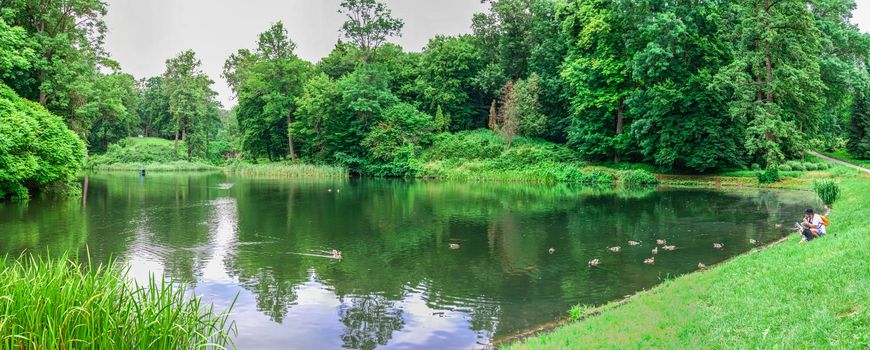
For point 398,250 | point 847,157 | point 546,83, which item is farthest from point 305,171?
point 847,157

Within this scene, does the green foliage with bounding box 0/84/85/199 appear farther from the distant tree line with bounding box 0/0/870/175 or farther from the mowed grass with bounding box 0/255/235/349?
the mowed grass with bounding box 0/255/235/349

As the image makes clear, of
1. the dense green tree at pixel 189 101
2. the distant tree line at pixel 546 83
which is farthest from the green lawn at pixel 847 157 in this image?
the dense green tree at pixel 189 101

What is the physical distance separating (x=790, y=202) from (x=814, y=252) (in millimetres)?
19646

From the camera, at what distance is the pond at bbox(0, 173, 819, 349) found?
32.3 feet

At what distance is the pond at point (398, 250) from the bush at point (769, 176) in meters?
5.20

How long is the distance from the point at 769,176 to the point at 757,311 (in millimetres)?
33701

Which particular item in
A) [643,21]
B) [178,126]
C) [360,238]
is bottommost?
[360,238]

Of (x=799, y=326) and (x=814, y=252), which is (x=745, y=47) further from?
(x=799, y=326)

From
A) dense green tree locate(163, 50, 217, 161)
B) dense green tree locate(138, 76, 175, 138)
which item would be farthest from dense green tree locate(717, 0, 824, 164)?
dense green tree locate(138, 76, 175, 138)

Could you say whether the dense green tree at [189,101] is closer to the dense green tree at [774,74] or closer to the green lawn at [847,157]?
the dense green tree at [774,74]

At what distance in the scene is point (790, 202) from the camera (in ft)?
84.3

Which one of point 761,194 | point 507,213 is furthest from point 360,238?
point 761,194

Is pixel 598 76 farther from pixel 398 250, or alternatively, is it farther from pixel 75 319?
pixel 75 319

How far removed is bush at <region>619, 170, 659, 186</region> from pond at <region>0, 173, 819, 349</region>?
10.0m
